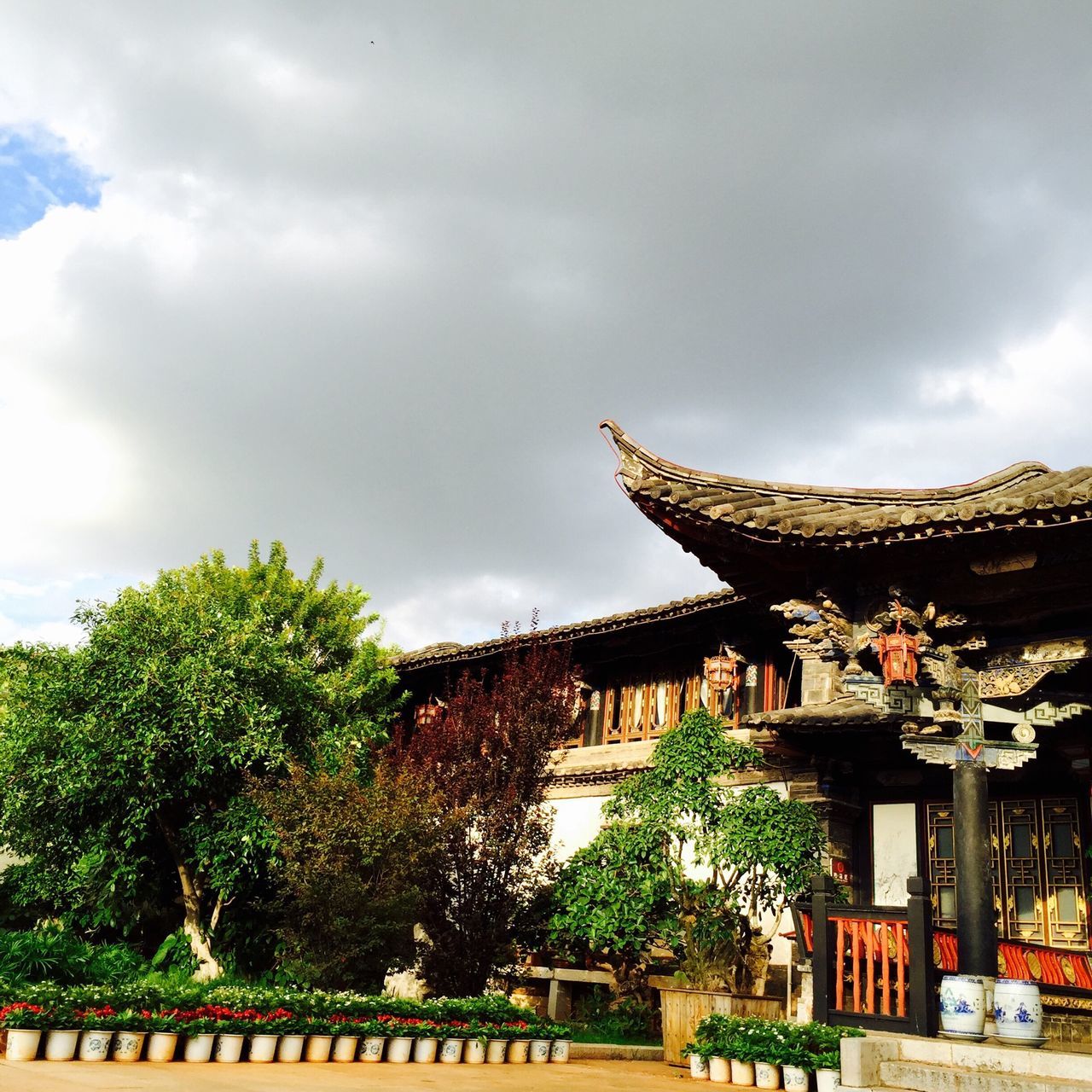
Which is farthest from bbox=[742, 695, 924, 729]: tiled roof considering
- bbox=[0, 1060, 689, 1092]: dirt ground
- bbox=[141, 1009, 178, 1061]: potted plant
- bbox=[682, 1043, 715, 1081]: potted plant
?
bbox=[141, 1009, 178, 1061]: potted plant

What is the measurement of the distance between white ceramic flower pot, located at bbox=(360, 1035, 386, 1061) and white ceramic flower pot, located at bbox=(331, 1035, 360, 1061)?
0.30 ft

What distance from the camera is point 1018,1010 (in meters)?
7.30

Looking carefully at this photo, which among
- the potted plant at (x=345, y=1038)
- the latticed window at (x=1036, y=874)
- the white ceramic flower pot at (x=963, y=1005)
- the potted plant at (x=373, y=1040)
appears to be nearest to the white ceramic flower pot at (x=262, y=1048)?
the potted plant at (x=345, y=1038)

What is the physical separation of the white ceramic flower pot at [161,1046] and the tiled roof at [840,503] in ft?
18.3

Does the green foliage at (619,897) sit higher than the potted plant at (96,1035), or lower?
higher

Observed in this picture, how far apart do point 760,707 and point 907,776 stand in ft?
9.21

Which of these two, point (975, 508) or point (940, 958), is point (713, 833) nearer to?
point (940, 958)

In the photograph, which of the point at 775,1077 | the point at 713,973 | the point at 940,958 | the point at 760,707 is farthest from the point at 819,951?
the point at 760,707

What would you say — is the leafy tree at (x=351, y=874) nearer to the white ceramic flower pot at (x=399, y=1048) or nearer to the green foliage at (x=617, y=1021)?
the white ceramic flower pot at (x=399, y=1048)

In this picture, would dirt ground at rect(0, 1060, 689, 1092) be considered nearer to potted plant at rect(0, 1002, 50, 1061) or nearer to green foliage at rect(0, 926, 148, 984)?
potted plant at rect(0, 1002, 50, 1061)

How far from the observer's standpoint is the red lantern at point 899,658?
314 inches

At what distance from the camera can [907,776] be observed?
1320cm

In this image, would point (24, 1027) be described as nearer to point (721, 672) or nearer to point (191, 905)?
point (191, 905)

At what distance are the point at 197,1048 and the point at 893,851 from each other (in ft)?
27.9
